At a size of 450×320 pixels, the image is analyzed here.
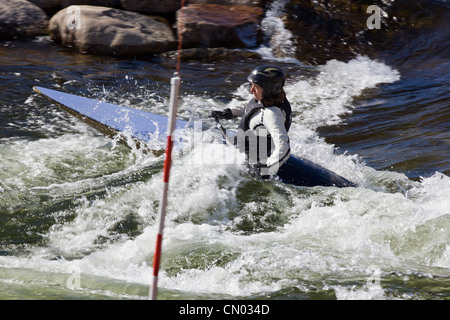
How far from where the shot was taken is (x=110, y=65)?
848 cm

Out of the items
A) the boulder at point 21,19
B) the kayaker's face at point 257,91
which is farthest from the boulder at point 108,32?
the kayaker's face at point 257,91

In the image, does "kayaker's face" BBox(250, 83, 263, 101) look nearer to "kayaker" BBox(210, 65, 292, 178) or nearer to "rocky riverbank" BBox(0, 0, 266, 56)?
"kayaker" BBox(210, 65, 292, 178)

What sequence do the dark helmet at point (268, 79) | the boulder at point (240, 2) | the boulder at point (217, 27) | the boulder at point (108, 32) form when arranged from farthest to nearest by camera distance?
the boulder at point (240, 2)
the boulder at point (217, 27)
the boulder at point (108, 32)
the dark helmet at point (268, 79)

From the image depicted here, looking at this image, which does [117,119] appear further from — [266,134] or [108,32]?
[108,32]

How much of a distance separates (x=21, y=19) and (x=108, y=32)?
165cm

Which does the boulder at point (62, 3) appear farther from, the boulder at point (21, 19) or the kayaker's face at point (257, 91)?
the kayaker's face at point (257, 91)

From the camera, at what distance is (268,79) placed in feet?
13.6

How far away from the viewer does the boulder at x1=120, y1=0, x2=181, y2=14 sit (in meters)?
9.59

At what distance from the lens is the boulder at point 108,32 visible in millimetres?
8711

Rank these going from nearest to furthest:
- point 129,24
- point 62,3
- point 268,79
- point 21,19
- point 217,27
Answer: point 268,79, point 129,24, point 21,19, point 217,27, point 62,3

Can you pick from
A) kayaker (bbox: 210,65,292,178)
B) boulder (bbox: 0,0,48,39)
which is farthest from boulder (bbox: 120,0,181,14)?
kayaker (bbox: 210,65,292,178)

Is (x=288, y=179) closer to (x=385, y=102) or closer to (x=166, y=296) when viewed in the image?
(x=166, y=296)

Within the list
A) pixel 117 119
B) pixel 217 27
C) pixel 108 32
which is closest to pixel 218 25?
pixel 217 27

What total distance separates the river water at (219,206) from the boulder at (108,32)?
95cm
